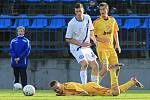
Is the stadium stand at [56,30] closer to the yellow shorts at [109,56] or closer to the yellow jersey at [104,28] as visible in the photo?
the yellow jersey at [104,28]

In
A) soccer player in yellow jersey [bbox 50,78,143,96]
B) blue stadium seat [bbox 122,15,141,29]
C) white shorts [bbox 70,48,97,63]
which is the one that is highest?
blue stadium seat [bbox 122,15,141,29]

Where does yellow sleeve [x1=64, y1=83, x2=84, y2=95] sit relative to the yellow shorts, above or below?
below

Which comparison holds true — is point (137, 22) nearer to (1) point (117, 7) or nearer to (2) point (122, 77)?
(2) point (122, 77)

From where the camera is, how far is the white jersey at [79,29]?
46.8 ft

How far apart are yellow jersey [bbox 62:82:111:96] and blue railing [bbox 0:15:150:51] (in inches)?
261

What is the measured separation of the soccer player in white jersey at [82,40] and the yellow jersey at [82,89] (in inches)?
51.1

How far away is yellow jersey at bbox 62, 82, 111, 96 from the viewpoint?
12500 millimetres

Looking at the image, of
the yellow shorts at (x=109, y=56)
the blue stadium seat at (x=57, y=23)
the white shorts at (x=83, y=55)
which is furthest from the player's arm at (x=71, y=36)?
the blue stadium seat at (x=57, y=23)

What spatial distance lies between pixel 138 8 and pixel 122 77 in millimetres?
4833

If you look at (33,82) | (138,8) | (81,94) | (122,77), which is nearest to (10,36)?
(33,82)

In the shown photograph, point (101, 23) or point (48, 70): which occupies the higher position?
point (101, 23)

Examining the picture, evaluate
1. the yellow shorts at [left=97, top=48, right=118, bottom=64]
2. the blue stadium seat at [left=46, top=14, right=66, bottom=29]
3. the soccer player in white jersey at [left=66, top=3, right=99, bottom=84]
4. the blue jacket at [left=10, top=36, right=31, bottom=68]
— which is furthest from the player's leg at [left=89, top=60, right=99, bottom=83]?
the blue stadium seat at [left=46, top=14, right=66, bottom=29]

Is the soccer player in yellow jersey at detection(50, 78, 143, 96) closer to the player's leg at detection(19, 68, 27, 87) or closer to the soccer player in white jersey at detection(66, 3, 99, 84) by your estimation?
the soccer player in white jersey at detection(66, 3, 99, 84)

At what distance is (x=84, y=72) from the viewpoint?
14305mm
